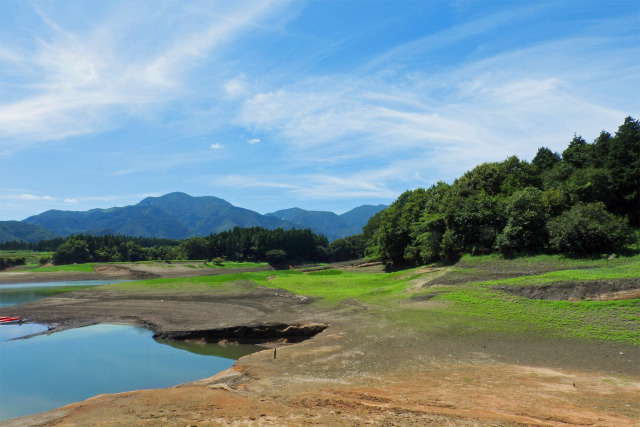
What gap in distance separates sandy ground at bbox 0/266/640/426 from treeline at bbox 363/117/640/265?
60.9 ft

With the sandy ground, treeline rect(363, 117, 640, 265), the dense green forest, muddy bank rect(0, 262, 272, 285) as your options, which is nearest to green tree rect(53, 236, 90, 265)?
muddy bank rect(0, 262, 272, 285)

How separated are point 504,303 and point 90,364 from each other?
26365 mm

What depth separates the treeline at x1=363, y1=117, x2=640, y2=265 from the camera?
31562 mm

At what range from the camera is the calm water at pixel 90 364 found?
628 inches

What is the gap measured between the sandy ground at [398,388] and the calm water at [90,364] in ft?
14.6

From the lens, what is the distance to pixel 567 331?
739 inches

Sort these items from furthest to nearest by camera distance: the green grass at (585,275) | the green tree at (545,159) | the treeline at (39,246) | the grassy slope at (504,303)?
the treeline at (39,246)
the green tree at (545,159)
the green grass at (585,275)
the grassy slope at (504,303)

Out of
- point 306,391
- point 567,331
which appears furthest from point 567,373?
point 306,391

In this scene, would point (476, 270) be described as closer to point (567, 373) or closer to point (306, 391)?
point (567, 373)

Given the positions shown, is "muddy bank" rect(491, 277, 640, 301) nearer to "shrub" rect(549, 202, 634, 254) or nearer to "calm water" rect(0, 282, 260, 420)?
"shrub" rect(549, 202, 634, 254)

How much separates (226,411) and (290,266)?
101567mm

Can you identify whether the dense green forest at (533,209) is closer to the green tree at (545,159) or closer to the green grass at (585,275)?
the green tree at (545,159)

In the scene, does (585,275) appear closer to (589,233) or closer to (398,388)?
(589,233)

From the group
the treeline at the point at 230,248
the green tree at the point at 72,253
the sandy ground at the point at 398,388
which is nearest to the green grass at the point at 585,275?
the sandy ground at the point at 398,388
